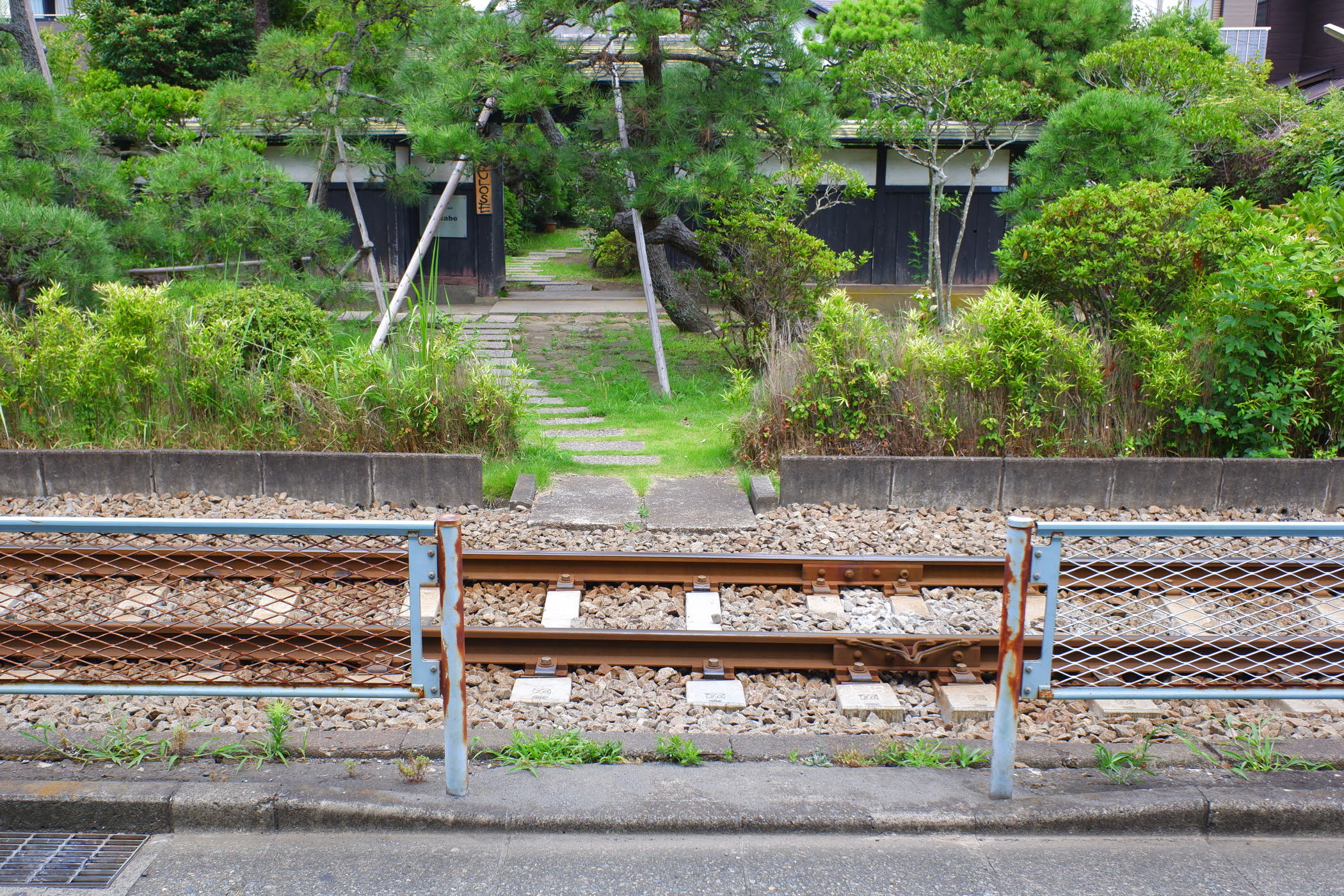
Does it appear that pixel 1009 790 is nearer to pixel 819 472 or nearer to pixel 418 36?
pixel 819 472

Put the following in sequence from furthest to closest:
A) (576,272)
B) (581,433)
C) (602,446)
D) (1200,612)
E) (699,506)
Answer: (576,272) → (581,433) → (602,446) → (699,506) → (1200,612)

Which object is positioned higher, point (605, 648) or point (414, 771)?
point (414, 771)

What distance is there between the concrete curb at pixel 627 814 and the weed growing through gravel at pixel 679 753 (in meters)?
0.42

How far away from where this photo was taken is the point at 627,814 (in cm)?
361

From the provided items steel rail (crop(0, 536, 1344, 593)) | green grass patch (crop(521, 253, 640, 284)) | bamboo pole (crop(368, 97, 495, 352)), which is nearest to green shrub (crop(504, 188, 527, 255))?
green grass patch (crop(521, 253, 640, 284))

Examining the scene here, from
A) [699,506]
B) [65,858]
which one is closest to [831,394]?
[699,506]

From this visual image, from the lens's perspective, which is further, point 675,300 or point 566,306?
point 566,306

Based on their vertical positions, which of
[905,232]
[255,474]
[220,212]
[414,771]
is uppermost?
[220,212]

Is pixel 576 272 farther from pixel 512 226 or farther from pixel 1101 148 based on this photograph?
pixel 1101 148

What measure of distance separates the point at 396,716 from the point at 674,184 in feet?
20.0

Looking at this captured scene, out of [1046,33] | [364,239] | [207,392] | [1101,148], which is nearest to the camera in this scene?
[207,392]

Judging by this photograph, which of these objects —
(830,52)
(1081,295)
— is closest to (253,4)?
(830,52)

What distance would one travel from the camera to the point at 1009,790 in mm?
3703

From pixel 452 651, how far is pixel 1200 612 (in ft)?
13.5
